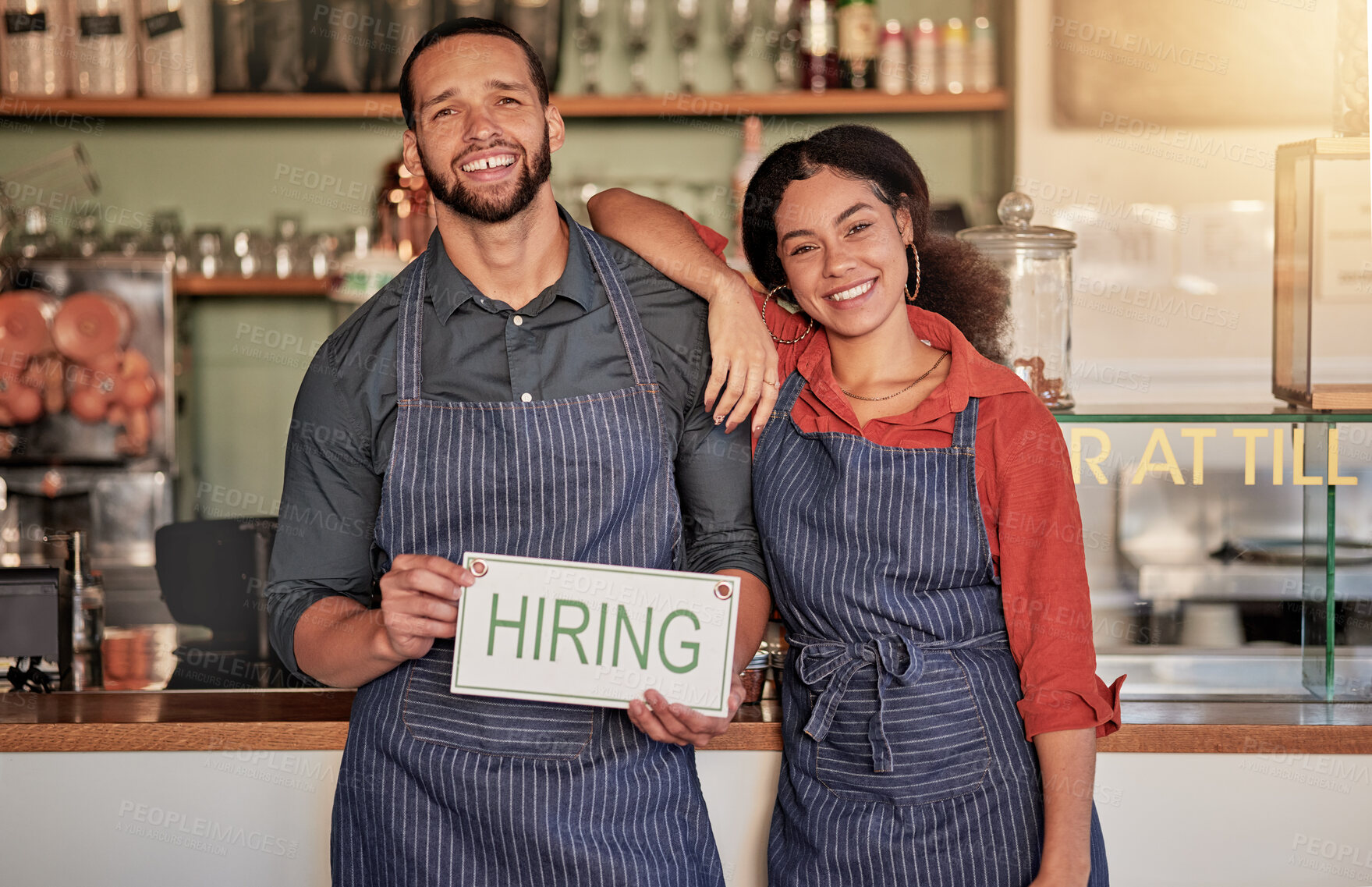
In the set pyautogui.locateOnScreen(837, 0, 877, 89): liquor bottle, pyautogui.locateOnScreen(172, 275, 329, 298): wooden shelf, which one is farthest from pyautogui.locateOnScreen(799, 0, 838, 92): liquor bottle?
pyautogui.locateOnScreen(172, 275, 329, 298): wooden shelf

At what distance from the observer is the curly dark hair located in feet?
4.25

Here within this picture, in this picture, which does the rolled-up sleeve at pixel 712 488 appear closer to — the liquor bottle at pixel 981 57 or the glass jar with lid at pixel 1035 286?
the glass jar with lid at pixel 1035 286

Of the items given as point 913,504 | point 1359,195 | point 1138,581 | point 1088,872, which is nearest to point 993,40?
point 1359,195

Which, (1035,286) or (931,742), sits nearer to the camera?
(931,742)

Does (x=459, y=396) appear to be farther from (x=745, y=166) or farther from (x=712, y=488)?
(x=745, y=166)

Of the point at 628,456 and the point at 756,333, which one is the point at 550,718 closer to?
the point at 628,456

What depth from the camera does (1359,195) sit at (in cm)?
145

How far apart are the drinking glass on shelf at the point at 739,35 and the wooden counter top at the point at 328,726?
2143mm

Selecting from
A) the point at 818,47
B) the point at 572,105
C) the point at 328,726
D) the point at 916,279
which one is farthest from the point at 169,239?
the point at 916,279

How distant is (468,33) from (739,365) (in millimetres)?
433

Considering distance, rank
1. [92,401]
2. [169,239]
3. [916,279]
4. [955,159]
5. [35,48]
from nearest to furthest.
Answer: [916,279] → [92,401] → [35,48] → [169,239] → [955,159]

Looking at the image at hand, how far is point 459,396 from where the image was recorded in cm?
123

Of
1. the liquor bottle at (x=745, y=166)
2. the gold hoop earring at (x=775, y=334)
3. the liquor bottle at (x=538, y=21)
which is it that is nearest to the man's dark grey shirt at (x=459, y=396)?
the gold hoop earring at (x=775, y=334)

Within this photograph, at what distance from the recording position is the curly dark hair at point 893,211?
130 cm
